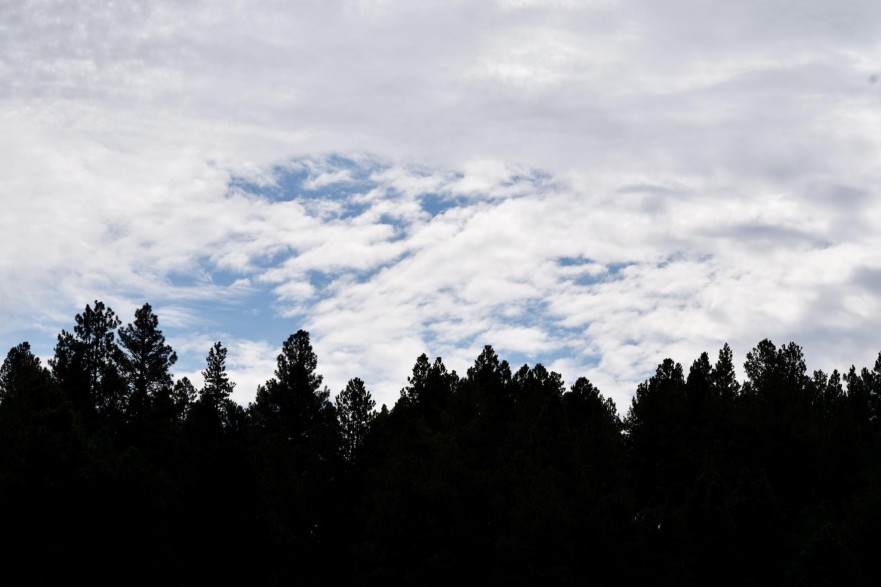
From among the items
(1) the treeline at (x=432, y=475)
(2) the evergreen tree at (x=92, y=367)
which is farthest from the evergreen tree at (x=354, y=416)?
(2) the evergreen tree at (x=92, y=367)

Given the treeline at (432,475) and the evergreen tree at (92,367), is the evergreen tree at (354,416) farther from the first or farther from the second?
the evergreen tree at (92,367)

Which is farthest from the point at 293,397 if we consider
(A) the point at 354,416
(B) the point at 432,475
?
(B) the point at 432,475

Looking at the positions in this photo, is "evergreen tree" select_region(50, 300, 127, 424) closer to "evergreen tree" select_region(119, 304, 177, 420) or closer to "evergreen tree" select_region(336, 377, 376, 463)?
"evergreen tree" select_region(119, 304, 177, 420)

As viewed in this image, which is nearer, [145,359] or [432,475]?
[432,475]

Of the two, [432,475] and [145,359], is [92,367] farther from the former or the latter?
[432,475]

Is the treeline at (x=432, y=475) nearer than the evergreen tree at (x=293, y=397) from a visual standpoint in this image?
Yes

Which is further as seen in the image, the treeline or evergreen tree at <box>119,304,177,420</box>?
evergreen tree at <box>119,304,177,420</box>

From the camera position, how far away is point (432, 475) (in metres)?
55.1

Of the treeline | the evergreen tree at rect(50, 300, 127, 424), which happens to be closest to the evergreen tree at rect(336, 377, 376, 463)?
the treeline

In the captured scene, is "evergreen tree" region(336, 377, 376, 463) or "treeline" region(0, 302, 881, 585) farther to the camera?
"evergreen tree" region(336, 377, 376, 463)

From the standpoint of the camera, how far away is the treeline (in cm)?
4166

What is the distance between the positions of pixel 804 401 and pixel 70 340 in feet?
188

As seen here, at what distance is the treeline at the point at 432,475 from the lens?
41656 mm

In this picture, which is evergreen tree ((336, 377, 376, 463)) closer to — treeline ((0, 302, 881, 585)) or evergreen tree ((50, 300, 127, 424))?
treeline ((0, 302, 881, 585))
